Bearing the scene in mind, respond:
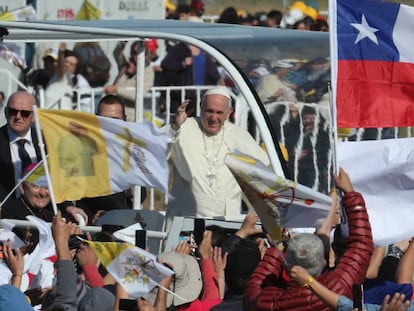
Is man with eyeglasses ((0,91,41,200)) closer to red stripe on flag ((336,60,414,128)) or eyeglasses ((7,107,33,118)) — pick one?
eyeglasses ((7,107,33,118))

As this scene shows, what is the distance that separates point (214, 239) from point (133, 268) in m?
1.19

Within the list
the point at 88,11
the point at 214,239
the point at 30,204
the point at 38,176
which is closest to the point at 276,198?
the point at 214,239

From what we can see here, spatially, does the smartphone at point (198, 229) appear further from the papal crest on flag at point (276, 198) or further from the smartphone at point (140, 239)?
the papal crest on flag at point (276, 198)

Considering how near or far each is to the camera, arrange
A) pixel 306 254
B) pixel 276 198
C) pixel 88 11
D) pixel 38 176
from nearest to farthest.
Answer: pixel 306 254
pixel 276 198
pixel 38 176
pixel 88 11

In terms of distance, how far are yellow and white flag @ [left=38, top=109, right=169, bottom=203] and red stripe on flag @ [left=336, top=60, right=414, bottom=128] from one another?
1575 millimetres

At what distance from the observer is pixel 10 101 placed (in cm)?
1161

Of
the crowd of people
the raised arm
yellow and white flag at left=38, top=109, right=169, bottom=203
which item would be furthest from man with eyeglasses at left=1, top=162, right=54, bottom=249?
the raised arm

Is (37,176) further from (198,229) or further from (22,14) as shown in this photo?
(22,14)

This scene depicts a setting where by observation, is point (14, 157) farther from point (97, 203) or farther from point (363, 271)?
point (363, 271)

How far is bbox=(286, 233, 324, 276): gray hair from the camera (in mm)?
8102

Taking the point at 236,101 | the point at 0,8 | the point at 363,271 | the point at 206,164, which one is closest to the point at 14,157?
the point at 206,164

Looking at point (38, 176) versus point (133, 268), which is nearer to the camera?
point (133, 268)

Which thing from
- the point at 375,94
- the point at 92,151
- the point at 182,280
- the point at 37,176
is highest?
the point at 375,94

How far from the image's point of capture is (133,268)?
8.77m
